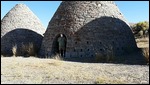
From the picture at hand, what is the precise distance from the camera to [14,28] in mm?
19469

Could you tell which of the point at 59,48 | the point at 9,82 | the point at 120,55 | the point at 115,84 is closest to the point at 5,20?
the point at 59,48

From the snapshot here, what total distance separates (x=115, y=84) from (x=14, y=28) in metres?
12.9

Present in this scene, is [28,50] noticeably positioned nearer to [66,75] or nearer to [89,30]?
[89,30]

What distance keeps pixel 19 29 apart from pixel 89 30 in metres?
6.20

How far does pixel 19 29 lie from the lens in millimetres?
19531

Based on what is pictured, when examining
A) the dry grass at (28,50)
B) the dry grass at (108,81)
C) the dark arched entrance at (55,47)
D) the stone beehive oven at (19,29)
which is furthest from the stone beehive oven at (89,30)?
the dry grass at (108,81)

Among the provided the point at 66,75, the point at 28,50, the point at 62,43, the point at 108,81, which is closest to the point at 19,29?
the point at 28,50

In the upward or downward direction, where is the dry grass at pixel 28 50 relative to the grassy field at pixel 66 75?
upward

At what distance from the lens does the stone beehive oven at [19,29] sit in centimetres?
1908

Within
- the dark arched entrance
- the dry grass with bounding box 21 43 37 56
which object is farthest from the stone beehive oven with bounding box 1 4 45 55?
the dark arched entrance

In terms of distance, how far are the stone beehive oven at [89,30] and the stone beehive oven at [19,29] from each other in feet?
9.82

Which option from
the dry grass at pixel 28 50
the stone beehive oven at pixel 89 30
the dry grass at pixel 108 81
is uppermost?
the stone beehive oven at pixel 89 30

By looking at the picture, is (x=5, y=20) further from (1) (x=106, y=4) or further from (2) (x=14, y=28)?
(1) (x=106, y=4)

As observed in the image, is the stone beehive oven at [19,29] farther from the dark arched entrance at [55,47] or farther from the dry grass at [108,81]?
the dry grass at [108,81]
